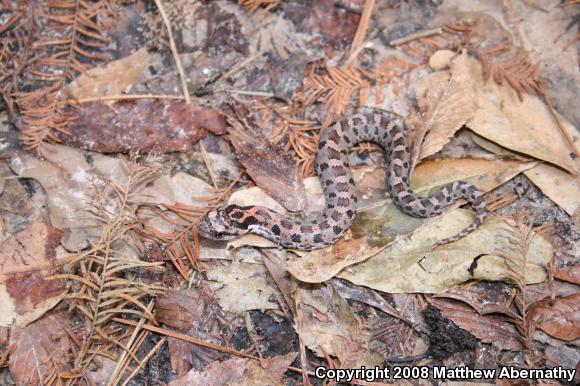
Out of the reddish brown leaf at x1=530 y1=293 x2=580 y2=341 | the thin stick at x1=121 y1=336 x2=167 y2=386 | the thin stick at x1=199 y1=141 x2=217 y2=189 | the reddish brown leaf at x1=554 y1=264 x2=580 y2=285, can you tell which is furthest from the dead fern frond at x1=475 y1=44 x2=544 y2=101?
the thin stick at x1=121 y1=336 x2=167 y2=386

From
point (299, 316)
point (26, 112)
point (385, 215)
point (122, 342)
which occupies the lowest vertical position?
point (122, 342)

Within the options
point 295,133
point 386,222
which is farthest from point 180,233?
point 386,222

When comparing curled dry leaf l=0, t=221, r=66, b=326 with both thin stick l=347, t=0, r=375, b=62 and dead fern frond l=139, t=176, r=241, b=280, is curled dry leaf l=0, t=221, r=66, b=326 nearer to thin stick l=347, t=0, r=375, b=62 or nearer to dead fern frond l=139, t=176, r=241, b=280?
dead fern frond l=139, t=176, r=241, b=280

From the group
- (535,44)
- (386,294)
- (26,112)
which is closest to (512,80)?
(535,44)

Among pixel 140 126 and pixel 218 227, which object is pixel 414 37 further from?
pixel 140 126

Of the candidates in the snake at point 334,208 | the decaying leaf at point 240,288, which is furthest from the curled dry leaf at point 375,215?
the decaying leaf at point 240,288

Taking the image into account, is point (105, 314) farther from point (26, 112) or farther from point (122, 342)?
point (26, 112)

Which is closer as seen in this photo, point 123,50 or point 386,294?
point 386,294
